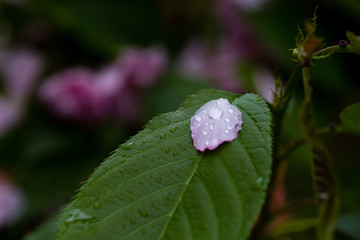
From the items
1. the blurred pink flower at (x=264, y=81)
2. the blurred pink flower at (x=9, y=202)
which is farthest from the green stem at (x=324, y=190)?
the blurred pink flower at (x=9, y=202)

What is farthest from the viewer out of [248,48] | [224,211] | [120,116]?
[248,48]

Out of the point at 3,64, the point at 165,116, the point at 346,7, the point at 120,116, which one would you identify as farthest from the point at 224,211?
A: the point at 3,64

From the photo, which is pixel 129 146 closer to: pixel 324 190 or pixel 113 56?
pixel 324 190

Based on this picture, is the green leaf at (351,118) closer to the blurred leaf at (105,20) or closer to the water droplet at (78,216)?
the water droplet at (78,216)

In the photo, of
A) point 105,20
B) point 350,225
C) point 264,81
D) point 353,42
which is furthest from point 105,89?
point 353,42

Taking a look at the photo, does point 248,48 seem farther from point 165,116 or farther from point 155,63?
point 165,116

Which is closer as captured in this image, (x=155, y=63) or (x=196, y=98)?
(x=196, y=98)

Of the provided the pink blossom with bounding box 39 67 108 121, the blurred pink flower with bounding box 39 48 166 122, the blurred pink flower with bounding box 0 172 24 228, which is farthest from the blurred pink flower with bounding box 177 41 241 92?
the blurred pink flower with bounding box 0 172 24 228
